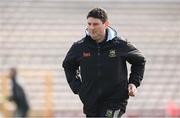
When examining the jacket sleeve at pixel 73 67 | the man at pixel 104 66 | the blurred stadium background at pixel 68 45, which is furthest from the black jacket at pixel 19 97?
the man at pixel 104 66

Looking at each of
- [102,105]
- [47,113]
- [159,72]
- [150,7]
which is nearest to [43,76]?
[47,113]

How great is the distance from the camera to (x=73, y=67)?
6.85 metres

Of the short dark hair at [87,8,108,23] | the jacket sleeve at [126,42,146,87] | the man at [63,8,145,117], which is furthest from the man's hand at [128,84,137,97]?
the short dark hair at [87,8,108,23]

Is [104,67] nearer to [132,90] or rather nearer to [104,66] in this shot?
[104,66]

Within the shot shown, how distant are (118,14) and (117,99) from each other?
41.3ft

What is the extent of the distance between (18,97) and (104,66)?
332 inches

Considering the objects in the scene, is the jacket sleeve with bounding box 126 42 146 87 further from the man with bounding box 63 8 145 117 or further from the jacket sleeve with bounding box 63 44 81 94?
the jacket sleeve with bounding box 63 44 81 94

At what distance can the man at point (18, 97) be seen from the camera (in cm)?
1486

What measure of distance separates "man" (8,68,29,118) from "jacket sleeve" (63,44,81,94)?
8041mm

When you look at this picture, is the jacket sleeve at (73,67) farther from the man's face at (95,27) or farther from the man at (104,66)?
the man's face at (95,27)

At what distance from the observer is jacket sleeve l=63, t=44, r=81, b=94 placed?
6766mm

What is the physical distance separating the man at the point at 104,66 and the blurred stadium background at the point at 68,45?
907cm

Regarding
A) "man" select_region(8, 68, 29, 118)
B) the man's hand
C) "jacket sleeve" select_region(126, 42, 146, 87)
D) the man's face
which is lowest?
"man" select_region(8, 68, 29, 118)

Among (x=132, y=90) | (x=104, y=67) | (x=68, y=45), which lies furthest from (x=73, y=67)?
(x=68, y=45)
